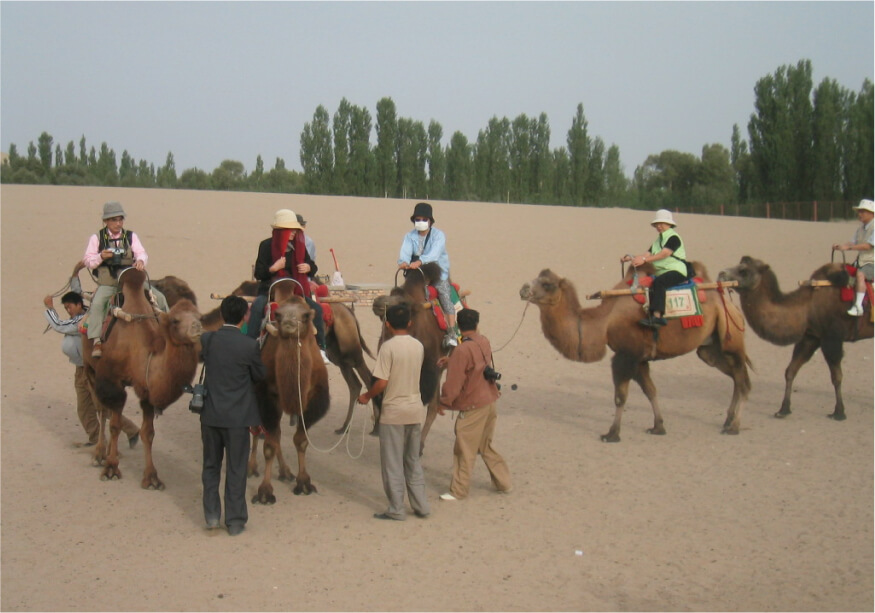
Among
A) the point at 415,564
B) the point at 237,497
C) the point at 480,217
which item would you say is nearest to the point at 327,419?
the point at 237,497

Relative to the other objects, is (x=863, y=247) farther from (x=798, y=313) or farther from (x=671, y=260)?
(x=671, y=260)

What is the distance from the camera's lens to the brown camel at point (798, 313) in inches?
496

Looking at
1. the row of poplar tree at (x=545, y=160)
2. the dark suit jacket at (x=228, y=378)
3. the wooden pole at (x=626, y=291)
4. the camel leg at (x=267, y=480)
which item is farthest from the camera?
the row of poplar tree at (x=545, y=160)

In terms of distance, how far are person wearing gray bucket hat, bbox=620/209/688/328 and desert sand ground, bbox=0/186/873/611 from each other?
168cm

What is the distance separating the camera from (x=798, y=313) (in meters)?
12.7

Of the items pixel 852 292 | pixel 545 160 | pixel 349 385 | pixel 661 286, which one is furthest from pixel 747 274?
pixel 545 160

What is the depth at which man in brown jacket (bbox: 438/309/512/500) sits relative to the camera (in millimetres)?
8516

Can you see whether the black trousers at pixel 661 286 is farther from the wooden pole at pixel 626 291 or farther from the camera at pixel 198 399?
the camera at pixel 198 399

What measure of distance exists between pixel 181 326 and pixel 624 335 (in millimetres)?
5626

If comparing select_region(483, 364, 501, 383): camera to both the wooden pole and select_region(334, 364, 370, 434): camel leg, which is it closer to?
the wooden pole

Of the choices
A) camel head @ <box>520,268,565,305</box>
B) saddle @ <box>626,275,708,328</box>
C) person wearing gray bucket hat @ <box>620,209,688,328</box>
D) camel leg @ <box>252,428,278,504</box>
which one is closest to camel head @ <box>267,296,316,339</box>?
camel leg @ <box>252,428,278,504</box>

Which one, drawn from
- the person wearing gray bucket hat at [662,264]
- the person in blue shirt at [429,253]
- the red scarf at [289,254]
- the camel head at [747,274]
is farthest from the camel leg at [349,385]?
the camel head at [747,274]

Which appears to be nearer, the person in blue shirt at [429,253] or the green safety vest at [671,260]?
the person in blue shirt at [429,253]

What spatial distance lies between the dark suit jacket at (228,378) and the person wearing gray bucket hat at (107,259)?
2.31 m
